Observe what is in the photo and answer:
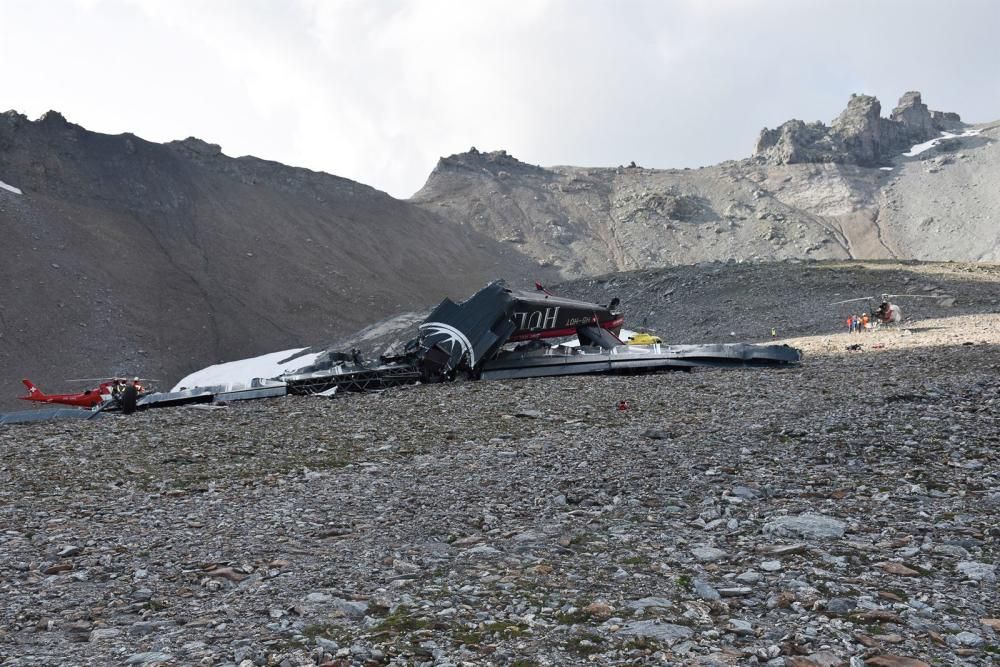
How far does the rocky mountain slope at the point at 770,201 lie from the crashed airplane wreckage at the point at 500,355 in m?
60.2

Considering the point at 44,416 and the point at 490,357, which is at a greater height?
the point at 490,357

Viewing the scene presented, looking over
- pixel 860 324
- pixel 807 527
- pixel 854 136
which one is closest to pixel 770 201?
pixel 854 136

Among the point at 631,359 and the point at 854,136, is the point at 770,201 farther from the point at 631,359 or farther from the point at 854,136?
the point at 631,359

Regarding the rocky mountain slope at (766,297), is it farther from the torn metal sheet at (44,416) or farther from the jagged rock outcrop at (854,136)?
the jagged rock outcrop at (854,136)

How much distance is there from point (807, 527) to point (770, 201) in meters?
97.2

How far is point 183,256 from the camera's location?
6500 cm

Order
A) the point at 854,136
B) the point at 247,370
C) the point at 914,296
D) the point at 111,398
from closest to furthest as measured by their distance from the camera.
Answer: the point at 111,398, the point at 914,296, the point at 247,370, the point at 854,136

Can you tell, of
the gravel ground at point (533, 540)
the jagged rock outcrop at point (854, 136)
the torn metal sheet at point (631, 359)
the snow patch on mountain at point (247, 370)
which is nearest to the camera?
the gravel ground at point (533, 540)

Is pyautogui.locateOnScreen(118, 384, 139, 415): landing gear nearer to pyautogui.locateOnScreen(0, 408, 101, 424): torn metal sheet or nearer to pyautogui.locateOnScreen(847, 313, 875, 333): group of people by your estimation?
pyautogui.locateOnScreen(0, 408, 101, 424): torn metal sheet

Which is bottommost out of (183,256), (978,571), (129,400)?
(978,571)

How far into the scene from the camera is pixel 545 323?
23469 millimetres

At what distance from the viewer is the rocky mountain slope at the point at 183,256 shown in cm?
5200

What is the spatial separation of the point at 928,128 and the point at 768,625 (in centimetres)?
13514

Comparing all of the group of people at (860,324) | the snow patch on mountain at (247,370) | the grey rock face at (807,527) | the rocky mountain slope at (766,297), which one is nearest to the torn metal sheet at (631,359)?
the group of people at (860,324)
